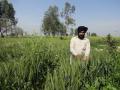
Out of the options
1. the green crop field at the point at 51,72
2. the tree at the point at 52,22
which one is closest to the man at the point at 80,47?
the green crop field at the point at 51,72

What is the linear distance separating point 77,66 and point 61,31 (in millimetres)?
80342

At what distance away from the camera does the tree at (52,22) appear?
85312mm

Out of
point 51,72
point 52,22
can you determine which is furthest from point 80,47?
point 52,22

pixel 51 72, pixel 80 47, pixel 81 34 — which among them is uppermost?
pixel 81 34

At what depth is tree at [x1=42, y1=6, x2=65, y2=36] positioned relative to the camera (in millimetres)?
85312

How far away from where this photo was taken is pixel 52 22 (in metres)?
85.6

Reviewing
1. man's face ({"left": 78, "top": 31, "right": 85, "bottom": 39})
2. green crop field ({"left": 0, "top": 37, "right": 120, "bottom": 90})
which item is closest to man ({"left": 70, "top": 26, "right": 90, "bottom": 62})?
man's face ({"left": 78, "top": 31, "right": 85, "bottom": 39})

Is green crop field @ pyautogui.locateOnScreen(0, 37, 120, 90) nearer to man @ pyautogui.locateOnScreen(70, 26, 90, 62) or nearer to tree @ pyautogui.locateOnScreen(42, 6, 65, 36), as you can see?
man @ pyautogui.locateOnScreen(70, 26, 90, 62)

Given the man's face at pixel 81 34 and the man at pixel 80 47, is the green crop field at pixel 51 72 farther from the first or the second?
the man's face at pixel 81 34

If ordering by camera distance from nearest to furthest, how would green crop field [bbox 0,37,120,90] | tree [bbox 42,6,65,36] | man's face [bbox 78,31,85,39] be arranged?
green crop field [bbox 0,37,120,90] → man's face [bbox 78,31,85,39] → tree [bbox 42,6,65,36]

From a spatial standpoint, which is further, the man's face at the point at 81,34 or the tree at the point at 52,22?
the tree at the point at 52,22

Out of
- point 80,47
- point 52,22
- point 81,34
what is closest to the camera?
point 81,34

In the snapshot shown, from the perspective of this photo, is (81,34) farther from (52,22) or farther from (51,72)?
(52,22)

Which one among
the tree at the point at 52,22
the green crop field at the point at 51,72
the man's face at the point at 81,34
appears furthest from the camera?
the tree at the point at 52,22
